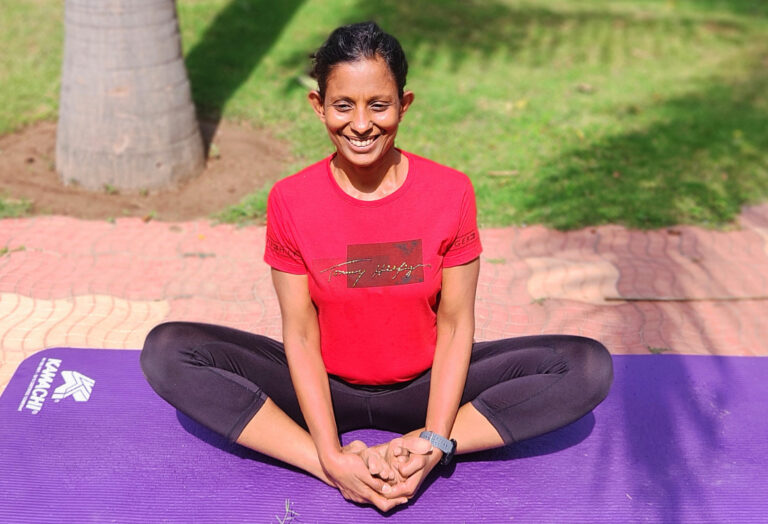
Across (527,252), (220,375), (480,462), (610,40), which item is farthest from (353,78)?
(610,40)

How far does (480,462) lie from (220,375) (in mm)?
1087

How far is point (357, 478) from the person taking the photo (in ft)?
9.46

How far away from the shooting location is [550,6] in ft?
32.9

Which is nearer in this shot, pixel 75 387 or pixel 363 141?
pixel 363 141

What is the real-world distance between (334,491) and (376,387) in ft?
1.38

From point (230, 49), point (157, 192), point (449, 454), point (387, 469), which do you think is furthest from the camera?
point (230, 49)

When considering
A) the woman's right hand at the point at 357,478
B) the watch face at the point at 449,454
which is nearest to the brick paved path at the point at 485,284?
the watch face at the point at 449,454

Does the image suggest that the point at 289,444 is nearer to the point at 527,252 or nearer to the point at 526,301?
the point at 526,301

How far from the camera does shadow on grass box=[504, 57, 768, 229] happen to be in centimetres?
565

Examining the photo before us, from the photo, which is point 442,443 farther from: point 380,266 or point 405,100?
point 405,100

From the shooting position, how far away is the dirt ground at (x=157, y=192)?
18.5 feet

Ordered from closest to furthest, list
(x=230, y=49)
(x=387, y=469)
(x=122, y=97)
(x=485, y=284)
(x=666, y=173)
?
(x=387, y=469) < (x=485, y=284) < (x=122, y=97) < (x=666, y=173) < (x=230, y=49)

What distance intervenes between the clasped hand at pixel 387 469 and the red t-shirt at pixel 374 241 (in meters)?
0.40

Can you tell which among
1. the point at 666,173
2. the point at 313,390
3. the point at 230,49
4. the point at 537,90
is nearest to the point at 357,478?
the point at 313,390
